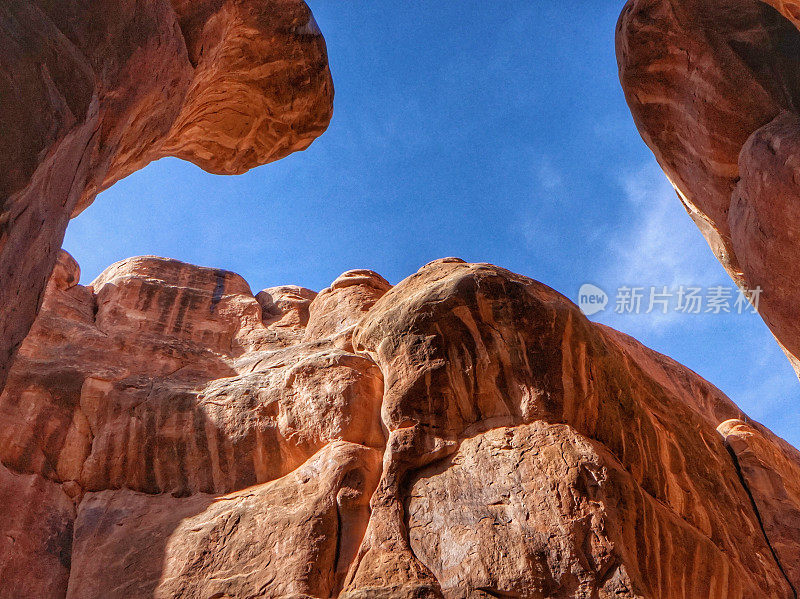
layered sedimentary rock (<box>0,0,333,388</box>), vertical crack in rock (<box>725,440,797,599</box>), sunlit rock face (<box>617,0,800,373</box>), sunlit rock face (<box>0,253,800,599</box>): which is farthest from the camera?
vertical crack in rock (<box>725,440,797,599</box>)

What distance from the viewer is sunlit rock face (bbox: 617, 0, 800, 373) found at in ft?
29.0

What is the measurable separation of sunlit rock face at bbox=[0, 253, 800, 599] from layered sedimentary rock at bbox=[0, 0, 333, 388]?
13.0 ft

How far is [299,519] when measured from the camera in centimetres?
894

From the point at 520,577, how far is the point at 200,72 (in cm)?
793

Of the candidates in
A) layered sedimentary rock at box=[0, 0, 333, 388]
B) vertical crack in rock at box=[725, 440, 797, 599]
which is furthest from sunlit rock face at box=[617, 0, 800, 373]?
layered sedimentary rock at box=[0, 0, 333, 388]

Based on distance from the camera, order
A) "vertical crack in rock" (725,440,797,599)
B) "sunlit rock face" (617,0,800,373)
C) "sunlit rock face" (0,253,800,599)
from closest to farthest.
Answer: "sunlit rock face" (0,253,800,599), "sunlit rock face" (617,0,800,373), "vertical crack in rock" (725,440,797,599)

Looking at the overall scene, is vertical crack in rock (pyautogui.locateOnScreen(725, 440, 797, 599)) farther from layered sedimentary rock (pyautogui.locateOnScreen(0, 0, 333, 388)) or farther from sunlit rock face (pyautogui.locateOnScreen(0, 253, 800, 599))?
layered sedimentary rock (pyautogui.locateOnScreen(0, 0, 333, 388))

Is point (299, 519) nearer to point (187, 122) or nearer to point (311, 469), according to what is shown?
point (311, 469)

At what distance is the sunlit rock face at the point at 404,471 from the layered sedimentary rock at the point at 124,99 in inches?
157

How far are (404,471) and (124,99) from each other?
18.3 ft

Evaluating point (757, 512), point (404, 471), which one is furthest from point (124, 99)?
point (757, 512)

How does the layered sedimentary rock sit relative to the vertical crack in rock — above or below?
above

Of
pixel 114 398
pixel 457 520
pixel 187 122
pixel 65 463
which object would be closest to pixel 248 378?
pixel 114 398

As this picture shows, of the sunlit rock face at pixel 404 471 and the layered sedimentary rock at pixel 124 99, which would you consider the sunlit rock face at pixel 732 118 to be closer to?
the sunlit rock face at pixel 404 471
